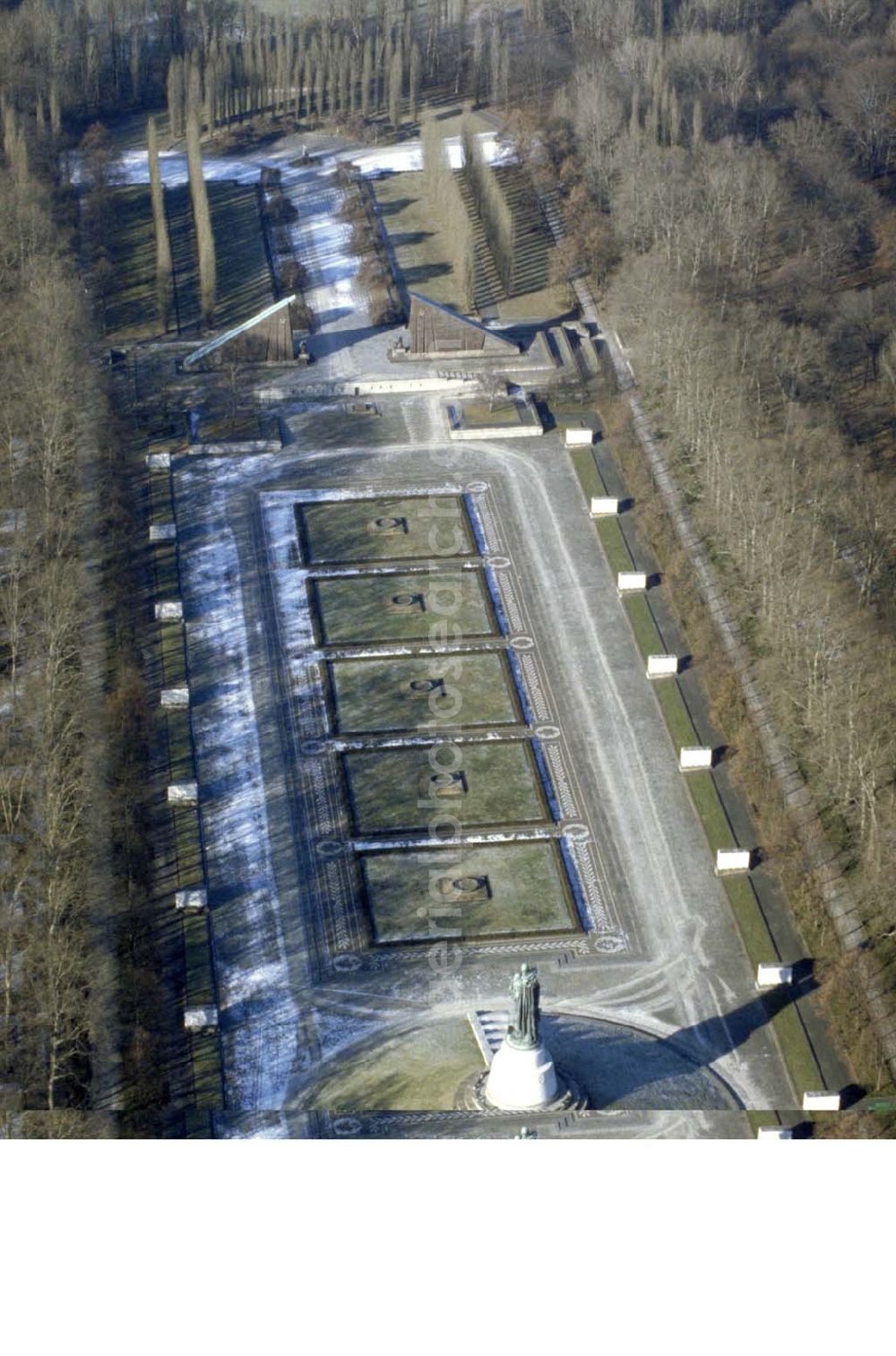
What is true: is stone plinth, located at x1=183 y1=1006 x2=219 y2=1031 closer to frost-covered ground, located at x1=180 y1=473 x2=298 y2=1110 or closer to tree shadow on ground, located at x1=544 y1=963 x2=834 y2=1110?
frost-covered ground, located at x1=180 y1=473 x2=298 y2=1110

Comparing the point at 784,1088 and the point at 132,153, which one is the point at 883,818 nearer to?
the point at 784,1088

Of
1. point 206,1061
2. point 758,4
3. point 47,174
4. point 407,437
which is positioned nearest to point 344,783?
point 206,1061

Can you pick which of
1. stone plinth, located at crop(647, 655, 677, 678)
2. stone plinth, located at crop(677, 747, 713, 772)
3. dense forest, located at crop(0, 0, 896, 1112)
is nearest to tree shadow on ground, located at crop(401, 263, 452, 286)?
dense forest, located at crop(0, 0, 896, 1112)

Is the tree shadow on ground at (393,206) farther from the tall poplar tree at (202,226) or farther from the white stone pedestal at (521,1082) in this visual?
the white stone pedestal at (521,1082)

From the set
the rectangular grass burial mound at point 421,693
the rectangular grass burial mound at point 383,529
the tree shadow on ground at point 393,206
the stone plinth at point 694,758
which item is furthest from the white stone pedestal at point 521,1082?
the tree shadow on ground at point 393,206

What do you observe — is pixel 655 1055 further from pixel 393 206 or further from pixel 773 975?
pixel 393 206
